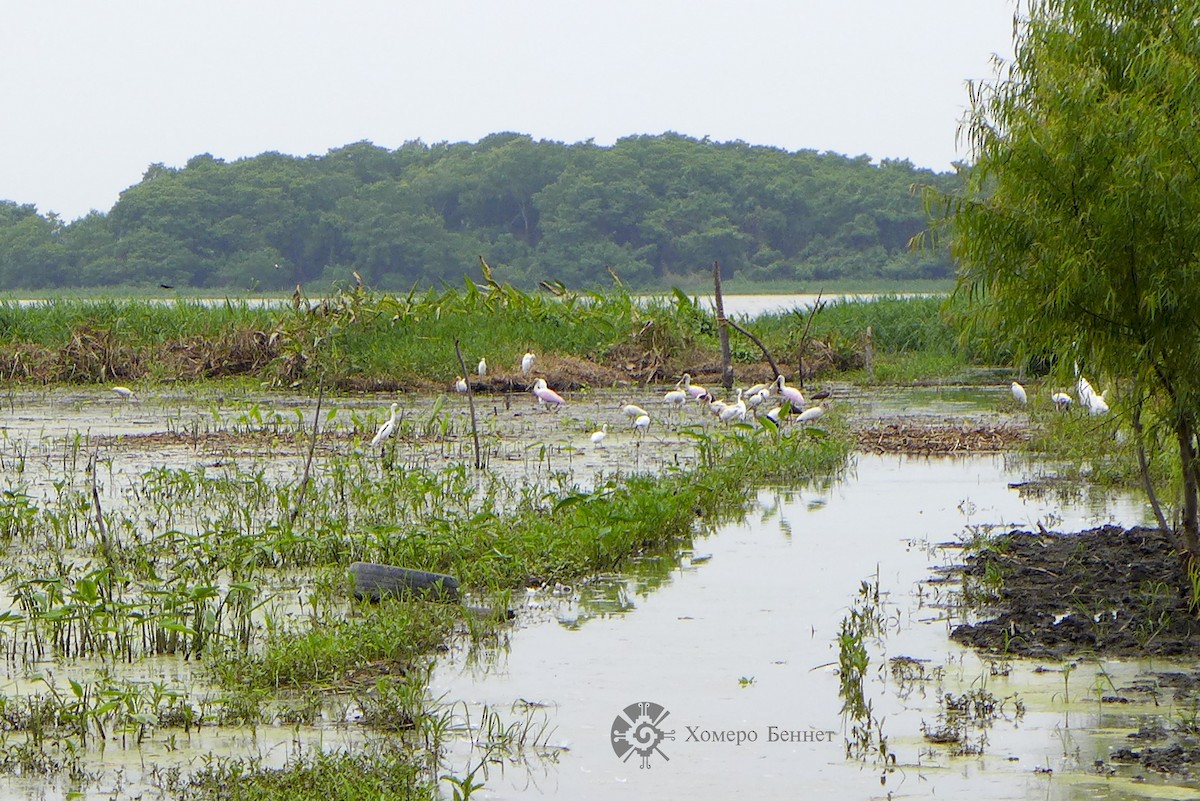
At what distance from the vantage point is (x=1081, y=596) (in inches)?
265

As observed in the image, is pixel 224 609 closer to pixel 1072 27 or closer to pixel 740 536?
pixel 740 536

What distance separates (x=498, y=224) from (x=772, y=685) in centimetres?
4938

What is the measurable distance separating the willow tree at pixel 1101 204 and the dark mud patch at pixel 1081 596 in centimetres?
42

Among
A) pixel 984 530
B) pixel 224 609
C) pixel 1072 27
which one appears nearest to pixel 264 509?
pixel 224 609

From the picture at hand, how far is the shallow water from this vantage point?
179 inches

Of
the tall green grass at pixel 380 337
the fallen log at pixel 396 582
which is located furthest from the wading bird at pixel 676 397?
the fallen log at pixel 396 582

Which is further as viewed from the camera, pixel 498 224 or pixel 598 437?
pixel 498 224

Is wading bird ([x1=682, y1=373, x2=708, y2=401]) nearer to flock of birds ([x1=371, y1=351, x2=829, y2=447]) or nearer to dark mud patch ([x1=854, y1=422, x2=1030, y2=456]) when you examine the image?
flock of birds ([x1=371, y1=351, x2=829, y2=447])

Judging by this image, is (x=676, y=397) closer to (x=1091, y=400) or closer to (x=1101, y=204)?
(x=1091, y=400)

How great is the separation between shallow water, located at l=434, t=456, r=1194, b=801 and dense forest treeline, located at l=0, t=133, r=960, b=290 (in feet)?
139

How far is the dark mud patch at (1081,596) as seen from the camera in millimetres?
6012

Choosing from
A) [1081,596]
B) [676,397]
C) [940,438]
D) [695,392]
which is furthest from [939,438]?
[1081,596]

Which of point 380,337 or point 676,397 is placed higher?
point 380,337

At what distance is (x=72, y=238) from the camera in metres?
51.6
